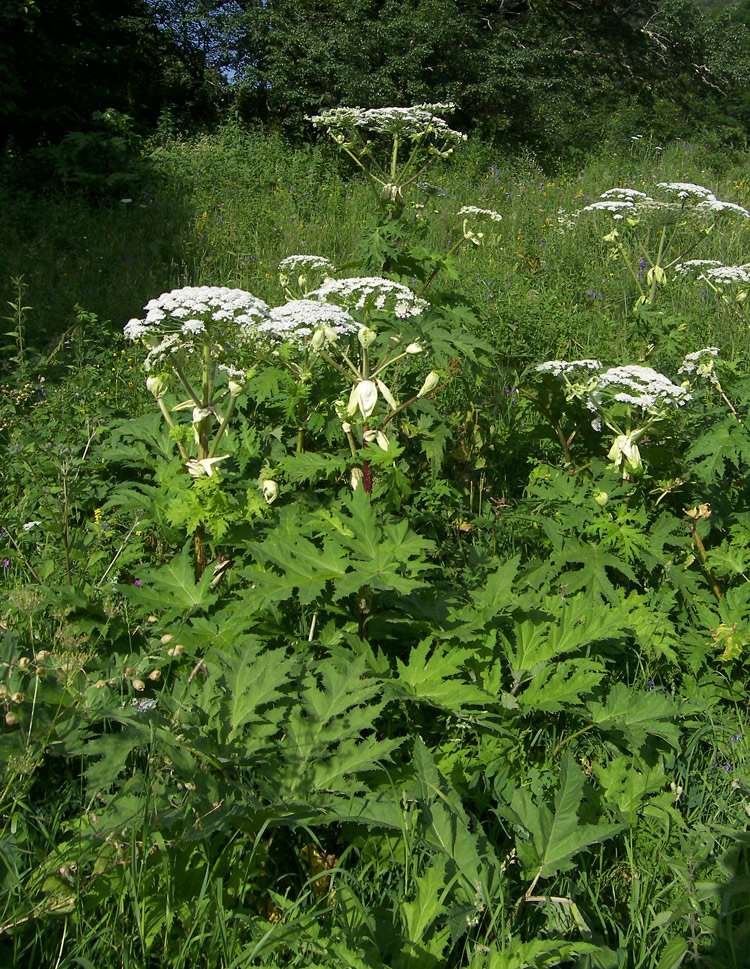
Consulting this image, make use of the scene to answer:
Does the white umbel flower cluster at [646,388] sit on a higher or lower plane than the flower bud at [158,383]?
lower

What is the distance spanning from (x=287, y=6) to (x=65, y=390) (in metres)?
13.8

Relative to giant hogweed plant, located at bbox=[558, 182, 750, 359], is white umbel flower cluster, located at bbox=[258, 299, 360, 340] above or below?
above

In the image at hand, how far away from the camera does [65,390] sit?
4387 millimetres

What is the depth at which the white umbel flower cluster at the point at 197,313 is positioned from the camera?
2385 mm

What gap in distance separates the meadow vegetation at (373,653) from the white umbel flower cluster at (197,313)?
0.04ft

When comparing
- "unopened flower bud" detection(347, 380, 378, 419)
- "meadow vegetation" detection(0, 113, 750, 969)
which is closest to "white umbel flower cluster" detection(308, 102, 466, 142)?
"meadow vegetation" detection(0, 113, 750, 969)

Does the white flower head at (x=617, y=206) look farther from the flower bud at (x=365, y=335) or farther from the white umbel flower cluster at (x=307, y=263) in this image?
the flower bud at (x=365, y=335)

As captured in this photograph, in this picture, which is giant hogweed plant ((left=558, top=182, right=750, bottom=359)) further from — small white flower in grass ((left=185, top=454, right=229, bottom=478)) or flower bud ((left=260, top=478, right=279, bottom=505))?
small white flower in grass ((left=185, top=454, right=229, bottom=478))

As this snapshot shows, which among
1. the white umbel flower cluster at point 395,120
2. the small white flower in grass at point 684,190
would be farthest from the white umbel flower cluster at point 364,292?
the small white flower in grass at point 684,190

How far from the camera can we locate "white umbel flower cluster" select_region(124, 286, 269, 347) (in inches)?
93.9

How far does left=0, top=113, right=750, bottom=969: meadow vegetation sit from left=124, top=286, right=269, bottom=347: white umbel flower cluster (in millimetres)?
13

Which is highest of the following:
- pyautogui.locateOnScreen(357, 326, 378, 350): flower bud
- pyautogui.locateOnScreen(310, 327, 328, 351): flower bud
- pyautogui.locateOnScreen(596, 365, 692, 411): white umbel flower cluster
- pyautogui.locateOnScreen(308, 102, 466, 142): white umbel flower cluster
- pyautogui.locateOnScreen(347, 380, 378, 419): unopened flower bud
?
pyautogui.locateOnScreen(308, 102, 466, 142): white umbel flower cluster

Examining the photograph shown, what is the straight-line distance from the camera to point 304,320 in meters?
2.56

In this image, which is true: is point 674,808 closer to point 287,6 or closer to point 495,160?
point 495,160
